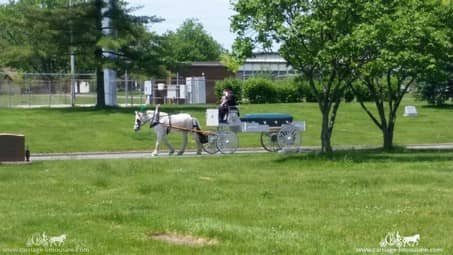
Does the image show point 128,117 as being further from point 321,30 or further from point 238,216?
point 238,216

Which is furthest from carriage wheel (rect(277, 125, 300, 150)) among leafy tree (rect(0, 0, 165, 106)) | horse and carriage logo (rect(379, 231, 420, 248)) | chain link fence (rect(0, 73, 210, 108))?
chain link fence (rect(0, 73, 210, 108))

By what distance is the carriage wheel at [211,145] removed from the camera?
24.0m

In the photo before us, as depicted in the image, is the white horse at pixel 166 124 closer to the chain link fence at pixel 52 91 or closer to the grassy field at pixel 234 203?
the grassy field at pixel 234 203

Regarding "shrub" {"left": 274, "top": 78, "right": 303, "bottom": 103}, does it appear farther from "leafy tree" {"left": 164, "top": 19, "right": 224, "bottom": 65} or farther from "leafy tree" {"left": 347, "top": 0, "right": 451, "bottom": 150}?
"leafy tree" {"left": 164, "top": 19, "right": 224, "bottom": 65}

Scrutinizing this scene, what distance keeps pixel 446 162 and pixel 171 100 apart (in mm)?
35365

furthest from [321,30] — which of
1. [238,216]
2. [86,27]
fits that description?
[86,27]

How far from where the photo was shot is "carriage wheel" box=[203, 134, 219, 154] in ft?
78.7

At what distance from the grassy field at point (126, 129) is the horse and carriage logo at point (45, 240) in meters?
17.5

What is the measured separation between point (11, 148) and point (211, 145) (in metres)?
6.81

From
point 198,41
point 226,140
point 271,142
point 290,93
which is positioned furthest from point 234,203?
point 198,41

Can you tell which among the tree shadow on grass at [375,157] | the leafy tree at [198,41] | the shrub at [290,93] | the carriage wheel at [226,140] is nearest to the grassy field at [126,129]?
the carriage wheel at [226,140]

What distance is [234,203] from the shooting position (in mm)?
12406

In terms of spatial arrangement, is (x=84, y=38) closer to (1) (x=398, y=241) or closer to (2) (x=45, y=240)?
(2) (x=45, y=240)

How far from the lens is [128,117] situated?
3631 cm
